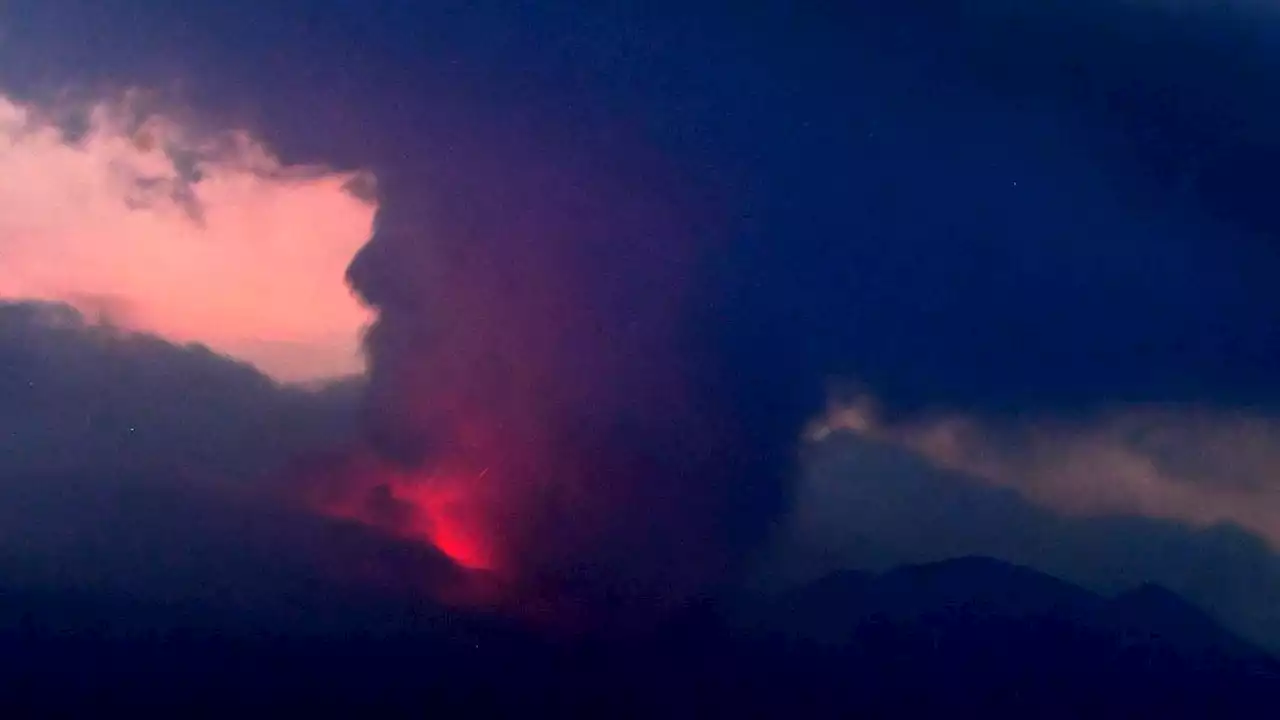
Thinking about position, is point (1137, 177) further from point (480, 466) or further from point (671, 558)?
point (480, 466)

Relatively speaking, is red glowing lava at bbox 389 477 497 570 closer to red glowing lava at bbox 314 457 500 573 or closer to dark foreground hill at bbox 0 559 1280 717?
red glowing lava at bbox 314 457 500 573

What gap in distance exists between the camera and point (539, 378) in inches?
129

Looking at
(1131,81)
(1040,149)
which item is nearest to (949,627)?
(1040,149)

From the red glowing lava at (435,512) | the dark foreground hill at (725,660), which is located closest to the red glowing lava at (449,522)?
the red glowing lava at (435,512)

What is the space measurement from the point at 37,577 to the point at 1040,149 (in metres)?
3.62

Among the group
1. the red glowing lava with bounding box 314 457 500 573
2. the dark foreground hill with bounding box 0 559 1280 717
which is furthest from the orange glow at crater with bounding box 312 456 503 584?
the dark foreground hill with bounding box 0 559 1280 717

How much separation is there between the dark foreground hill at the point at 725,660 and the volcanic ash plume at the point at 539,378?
27 cm

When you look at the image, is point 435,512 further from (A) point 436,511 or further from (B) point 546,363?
(B) point 546,363

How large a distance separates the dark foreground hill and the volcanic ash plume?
10.5 inches

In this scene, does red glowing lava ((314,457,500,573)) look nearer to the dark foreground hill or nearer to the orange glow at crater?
the orange glow at crater

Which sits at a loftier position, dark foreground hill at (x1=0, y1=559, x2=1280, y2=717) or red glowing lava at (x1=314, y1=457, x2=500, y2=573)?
red glowing lava at (x1=314, y1=457, x2=500, y2=573)

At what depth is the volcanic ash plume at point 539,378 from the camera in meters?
3.26

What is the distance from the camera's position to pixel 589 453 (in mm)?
3260

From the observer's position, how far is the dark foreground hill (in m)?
3.26
